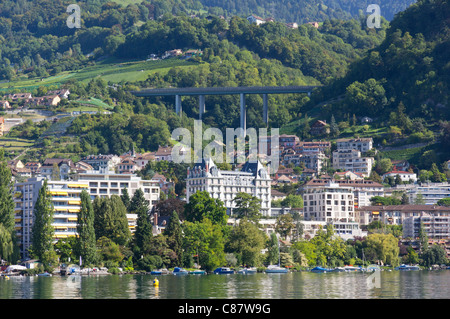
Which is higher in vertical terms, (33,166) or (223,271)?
(33,166)

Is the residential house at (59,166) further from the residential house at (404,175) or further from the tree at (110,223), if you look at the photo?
the residential house at (404,175)

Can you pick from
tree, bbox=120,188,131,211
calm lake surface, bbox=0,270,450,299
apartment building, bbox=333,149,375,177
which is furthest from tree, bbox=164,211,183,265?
apartment building, bbox=333,149,375,177

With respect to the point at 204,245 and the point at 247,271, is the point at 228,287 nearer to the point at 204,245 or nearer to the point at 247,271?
the point at 247,271

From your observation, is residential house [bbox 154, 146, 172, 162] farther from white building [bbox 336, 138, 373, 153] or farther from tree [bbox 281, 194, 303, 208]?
white building [bbox 336, 138, 373, 153]

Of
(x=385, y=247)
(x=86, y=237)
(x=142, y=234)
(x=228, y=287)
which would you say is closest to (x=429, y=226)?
(x=385, y=247)
